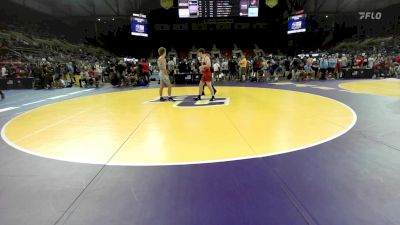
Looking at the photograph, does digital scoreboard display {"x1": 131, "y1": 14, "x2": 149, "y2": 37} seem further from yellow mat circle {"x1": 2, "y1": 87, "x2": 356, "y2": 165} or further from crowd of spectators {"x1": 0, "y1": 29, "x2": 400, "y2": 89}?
yellow mat circle {"x1": 2, "y1": 87, "x2": 356, "y2": 165}

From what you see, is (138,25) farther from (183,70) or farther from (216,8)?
(183,70)

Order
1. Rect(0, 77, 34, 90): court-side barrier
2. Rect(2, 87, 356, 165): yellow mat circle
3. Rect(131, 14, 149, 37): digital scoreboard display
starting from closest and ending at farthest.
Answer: Rect(2, 87, 356, 165): yellow mat circle
Rect(0, 77, 34, 90): court-side barrier
Rect(131, 14, 149, 37): digital scoreboard display

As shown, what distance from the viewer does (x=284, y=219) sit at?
228cm

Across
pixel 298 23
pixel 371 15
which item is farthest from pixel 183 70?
pixel 371 15

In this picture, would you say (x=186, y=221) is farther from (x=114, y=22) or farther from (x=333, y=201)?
(x=114, y=22)

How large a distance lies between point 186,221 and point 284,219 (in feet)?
2.55

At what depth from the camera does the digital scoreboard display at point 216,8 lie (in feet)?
66.9

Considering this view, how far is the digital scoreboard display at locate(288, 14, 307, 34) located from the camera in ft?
76.7

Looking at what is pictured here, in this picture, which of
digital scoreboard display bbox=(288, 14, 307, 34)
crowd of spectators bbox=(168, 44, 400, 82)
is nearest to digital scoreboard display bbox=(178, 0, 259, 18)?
crowd of spectators bbox=(168, 44, 400, 82)

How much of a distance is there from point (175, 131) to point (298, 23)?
21924mm

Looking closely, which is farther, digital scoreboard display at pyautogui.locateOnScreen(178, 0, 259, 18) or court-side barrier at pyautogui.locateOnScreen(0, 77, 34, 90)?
digital scoreboard display at pyautogui.locateOnScreen(178, 0, 259, 18)

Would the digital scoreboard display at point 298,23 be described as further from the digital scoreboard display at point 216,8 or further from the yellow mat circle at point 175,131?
the yellow mat circle at point 175,131

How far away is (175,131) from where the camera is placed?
5.12 meters

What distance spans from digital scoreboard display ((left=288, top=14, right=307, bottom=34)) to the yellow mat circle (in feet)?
57.9
